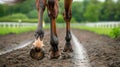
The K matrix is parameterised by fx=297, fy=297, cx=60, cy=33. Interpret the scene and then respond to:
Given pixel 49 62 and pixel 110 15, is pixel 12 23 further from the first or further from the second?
pixel 110 15

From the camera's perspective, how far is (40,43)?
16.4 feet

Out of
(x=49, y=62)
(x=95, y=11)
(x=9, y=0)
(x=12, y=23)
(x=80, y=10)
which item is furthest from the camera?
(x=80, y=10)

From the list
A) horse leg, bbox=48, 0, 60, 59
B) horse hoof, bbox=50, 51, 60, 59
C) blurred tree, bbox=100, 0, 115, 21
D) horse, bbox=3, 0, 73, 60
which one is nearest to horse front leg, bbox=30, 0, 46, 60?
horse, bbox=3, 0, 73, 60

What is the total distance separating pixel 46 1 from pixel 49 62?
1.26 m

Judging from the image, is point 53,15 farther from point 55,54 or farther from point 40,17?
point 55,54

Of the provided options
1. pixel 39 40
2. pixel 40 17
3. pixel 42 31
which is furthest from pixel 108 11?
pixel 39 40

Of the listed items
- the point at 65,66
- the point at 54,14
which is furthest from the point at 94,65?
the point at 54,14

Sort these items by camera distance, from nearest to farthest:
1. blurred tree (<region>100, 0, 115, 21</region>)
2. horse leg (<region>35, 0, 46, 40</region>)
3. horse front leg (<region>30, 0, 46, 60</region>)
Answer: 1. horse front leg (<region>30, 0, 46, 60</region>)
2. horse leg (<region>35, 0, 46, 40</region>)
3. blurred tree (<region>100, 0, 115, 21</region>)

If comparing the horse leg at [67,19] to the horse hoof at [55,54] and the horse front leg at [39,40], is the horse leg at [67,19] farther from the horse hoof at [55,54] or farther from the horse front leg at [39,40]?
the horse front leg at [39,40]

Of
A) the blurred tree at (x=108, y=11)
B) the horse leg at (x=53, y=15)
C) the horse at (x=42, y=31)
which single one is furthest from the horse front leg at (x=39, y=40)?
the blurred tree at (x=108, y=11)

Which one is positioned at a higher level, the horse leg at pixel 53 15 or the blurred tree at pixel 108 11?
the horse leg at pixel 53 15

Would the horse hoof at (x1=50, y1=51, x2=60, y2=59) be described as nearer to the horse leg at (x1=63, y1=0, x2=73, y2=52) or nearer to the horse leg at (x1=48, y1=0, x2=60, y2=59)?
the horse leg at (x1=48, y1=0, x2=60, y2=59)

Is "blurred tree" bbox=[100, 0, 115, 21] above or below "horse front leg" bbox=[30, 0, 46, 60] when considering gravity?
below

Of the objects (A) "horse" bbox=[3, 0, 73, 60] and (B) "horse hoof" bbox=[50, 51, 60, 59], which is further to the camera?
(B) "horse hoof" bbox=[50, 51, 60, 59]
